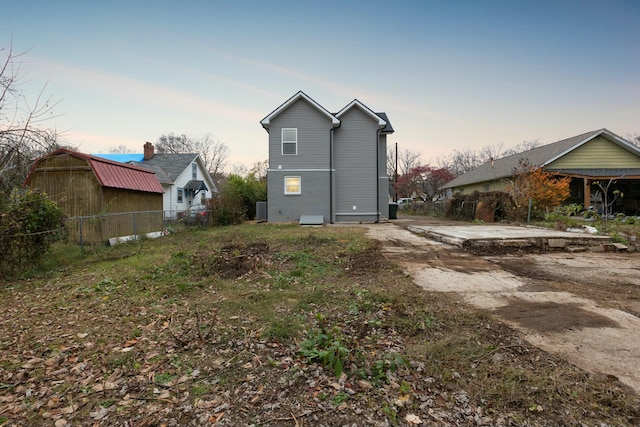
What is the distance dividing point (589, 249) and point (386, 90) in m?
15.0

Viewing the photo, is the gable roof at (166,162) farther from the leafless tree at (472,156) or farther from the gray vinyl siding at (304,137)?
the leafless tree at (472,156)

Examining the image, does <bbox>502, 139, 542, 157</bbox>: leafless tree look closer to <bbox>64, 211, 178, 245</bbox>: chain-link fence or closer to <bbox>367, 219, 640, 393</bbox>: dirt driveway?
<bbox>367, 219, 640, 393</bbox>: dirt driveway

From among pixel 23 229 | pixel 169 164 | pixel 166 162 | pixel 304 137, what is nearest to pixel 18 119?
pixel 23 229

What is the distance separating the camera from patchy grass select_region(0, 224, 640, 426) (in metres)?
2.07

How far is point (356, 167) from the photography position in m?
17.7

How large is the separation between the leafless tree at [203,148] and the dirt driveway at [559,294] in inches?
1810

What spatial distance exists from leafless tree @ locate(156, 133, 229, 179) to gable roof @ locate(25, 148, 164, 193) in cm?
3509

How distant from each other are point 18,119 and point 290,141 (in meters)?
12.6

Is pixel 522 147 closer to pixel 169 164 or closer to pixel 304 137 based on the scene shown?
pixel 304 137

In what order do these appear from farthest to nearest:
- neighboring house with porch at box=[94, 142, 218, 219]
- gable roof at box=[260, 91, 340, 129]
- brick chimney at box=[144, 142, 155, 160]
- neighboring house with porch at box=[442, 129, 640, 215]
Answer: brick chimney at box=[144, 142, 155, 160]
neighboring house with porch at box=[94, 142, 218, 219]
neighboring house with porch at box=[442, 129, 640, 215]
gable roof at box=[260, 91, 340, 129]

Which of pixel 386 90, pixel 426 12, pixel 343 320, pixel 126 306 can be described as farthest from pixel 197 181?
pixel 343 320

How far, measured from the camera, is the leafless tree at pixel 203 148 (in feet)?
155

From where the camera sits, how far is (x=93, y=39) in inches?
422

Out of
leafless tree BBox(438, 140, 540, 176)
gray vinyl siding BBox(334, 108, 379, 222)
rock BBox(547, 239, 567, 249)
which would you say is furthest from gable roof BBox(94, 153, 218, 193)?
leafless tree BBox(438, 140, 540, 176)
